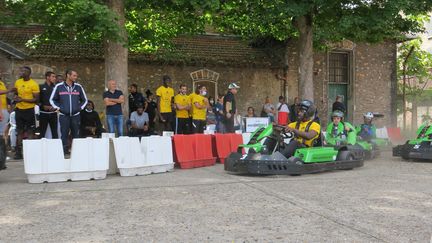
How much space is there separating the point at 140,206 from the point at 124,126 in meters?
6.34

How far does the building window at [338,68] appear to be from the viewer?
71.9ft

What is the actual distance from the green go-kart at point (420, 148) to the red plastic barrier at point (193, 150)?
Result: 4372 mm

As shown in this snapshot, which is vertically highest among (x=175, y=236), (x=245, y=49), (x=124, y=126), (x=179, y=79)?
(x=245, y=49)

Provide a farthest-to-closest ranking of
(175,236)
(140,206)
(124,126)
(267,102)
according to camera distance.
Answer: (267,102) < (124,126) < (140,206) < (175,236)

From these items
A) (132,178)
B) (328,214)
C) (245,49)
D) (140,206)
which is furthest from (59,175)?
(245,49)

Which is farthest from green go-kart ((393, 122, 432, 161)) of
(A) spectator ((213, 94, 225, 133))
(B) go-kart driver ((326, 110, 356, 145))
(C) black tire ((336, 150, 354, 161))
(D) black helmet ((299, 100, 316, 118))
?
(A) spectator ((213, 94, 225, 133))

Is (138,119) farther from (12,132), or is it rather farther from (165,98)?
(12,132)

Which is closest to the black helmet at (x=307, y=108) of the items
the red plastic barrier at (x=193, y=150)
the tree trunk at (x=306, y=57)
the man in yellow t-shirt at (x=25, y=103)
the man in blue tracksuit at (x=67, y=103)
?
the red plastic barrier at (x=193, y=150)

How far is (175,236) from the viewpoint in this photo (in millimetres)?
4492

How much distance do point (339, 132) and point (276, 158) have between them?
2979mm

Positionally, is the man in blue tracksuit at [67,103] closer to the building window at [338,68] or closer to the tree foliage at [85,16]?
the tree foliage at [85,16]

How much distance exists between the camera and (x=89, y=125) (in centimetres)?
1240

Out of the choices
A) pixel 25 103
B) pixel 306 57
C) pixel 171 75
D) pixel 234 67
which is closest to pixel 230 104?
pixel 306 57

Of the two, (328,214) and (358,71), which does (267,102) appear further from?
(328,214)
